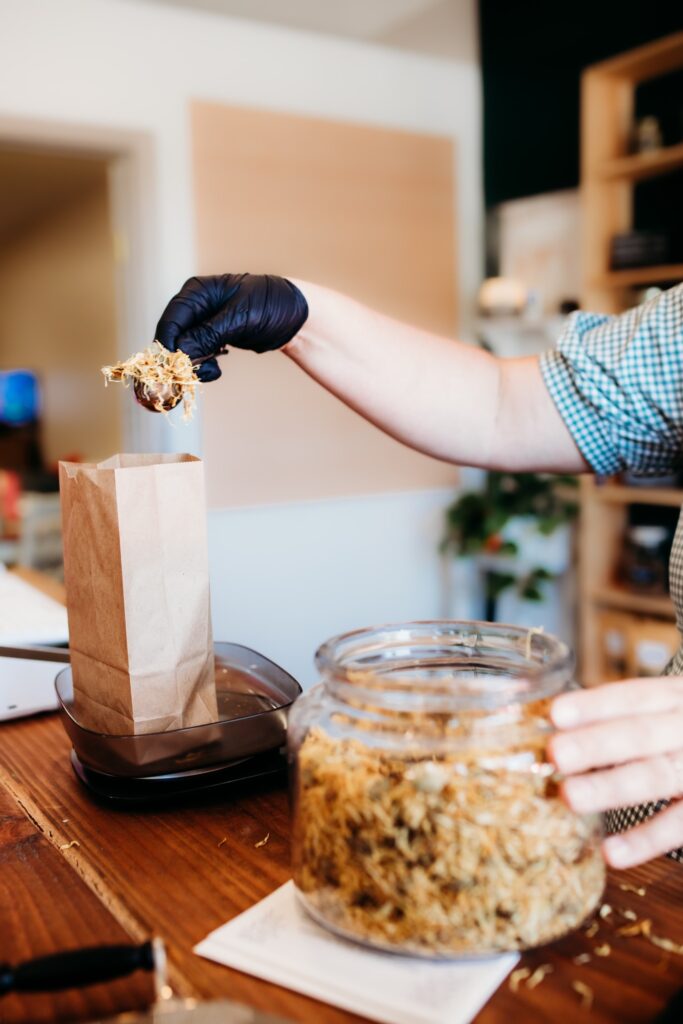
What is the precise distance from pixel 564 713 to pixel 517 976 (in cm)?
17

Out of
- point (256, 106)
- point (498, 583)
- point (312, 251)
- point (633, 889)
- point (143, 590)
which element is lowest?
point (498, 583)

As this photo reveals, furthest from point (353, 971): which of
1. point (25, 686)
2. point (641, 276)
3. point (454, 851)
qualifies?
point (641, 276)

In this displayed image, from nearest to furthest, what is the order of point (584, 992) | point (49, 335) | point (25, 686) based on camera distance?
point (584, 992), point (25, 686), point (49, 335)

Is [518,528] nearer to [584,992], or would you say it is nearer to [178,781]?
[178,781]

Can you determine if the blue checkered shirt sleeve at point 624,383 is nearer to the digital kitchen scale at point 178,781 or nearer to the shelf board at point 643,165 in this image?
the digital kitchen scale at point 178,781

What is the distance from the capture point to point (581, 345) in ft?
3.92

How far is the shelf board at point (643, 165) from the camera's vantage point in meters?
2.95

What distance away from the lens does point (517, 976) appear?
1.86 feet

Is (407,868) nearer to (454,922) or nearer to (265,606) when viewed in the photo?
(454,922)

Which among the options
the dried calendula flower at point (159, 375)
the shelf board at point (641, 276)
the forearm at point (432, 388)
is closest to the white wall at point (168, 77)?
the shelf board at point (641, 276)

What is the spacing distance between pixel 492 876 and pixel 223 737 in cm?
32

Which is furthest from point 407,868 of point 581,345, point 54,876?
point 581,345

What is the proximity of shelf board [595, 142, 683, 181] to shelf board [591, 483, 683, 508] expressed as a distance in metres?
1.10

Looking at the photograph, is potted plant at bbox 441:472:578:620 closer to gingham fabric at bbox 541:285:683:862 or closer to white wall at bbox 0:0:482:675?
white wall at bbox 0:0:482:675
